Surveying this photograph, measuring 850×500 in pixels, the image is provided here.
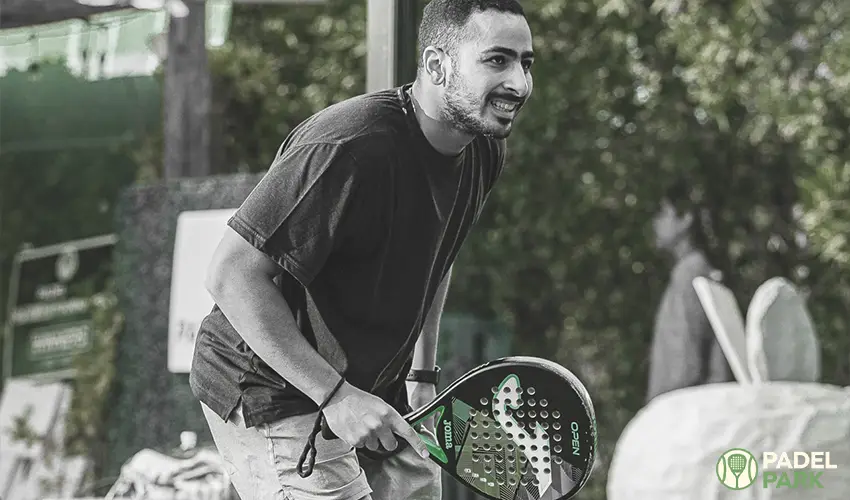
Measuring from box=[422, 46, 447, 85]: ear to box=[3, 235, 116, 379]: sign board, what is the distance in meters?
2.57

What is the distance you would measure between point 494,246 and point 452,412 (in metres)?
2.60

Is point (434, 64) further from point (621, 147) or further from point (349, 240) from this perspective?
point (621, 147)

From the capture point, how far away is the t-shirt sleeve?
5.62 ft

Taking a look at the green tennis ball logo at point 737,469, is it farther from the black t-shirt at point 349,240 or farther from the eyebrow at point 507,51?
the eyebrow at point 507,51

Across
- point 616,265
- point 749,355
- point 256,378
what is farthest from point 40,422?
point 256,378

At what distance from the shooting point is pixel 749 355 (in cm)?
366

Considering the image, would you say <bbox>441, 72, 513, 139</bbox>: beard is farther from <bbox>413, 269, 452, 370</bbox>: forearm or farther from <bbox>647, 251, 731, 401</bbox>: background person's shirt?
<bbox>647, 251, 731, 401</bbox>: background person's shirt

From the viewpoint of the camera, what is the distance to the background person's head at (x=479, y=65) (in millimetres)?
1802

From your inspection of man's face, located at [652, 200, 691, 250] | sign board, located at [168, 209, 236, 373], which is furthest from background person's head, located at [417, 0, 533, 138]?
man's face, located at [652, 200, 691, 250]

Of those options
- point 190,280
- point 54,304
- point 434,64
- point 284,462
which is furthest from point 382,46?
point 54,304

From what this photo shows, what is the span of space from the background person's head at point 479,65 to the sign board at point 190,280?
192 cm

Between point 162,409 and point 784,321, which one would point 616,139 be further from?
point 162,409

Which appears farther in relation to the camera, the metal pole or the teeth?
the metal pole

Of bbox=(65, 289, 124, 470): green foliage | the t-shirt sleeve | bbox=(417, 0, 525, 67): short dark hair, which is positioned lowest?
bbox=(65, 289, 124, 470): green foliage
